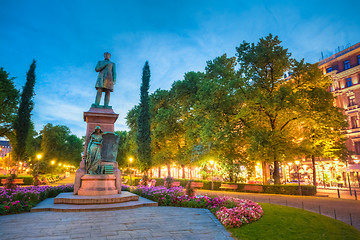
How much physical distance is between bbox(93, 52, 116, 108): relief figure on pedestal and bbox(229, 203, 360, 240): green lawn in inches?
393

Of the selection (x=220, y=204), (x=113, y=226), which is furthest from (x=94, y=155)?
(x=220, y=204)

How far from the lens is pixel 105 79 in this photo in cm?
1355

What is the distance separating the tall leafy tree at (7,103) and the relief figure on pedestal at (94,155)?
80.5 feet

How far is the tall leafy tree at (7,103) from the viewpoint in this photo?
29.0 meters

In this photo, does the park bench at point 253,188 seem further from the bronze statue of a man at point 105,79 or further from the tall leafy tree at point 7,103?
the tall leafy tree at point 7,103

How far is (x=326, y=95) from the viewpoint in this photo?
21062mm

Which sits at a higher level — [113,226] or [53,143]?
[53,143]

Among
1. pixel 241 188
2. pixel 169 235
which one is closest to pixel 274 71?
pixel 241 188

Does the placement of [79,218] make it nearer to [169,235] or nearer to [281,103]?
[169,235]

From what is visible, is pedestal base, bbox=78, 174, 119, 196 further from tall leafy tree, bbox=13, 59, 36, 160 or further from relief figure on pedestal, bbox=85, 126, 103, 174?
tall leafy tree, bbox=13, 59, 36, 160

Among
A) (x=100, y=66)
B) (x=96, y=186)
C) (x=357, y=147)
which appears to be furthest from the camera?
(x=357, y=147)

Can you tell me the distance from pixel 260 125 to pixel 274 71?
5.57 meters

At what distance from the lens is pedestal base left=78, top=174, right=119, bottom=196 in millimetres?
10828

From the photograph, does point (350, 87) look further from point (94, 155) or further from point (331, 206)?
point (94, 155)
